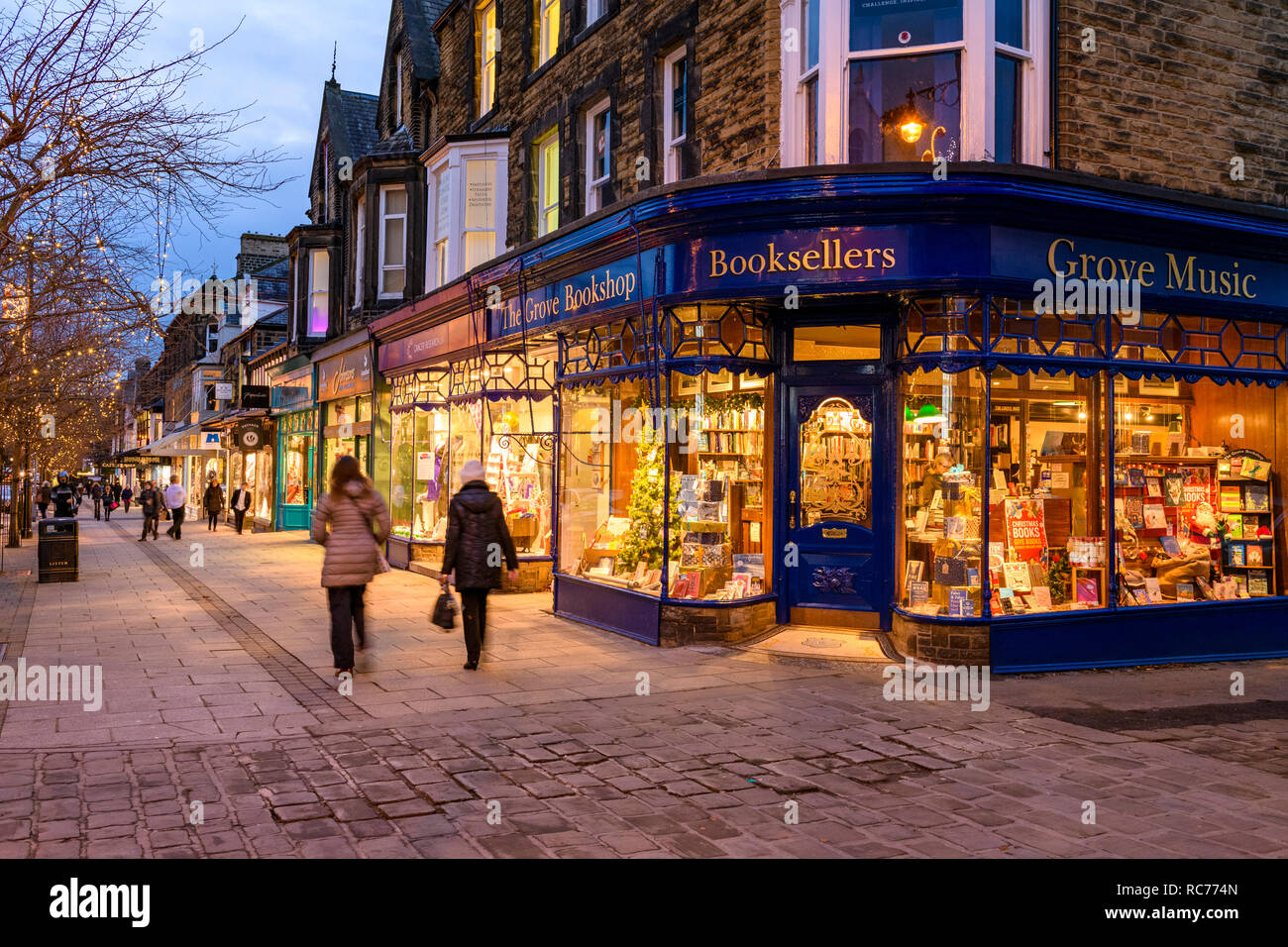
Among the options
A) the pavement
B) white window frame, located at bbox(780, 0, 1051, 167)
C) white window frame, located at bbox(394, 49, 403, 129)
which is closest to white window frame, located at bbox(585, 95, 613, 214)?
white window frame, located at bbox(780, 0, 1051, 167)

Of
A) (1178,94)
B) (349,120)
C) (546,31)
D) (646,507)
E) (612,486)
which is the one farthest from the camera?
(349,120)

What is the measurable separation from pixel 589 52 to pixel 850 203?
656cm

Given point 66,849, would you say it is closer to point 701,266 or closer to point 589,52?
point 701,266

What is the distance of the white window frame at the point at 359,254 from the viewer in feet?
73.8

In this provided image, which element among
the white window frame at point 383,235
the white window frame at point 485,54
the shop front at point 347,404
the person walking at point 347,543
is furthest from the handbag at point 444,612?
the white window frame at point 383,235

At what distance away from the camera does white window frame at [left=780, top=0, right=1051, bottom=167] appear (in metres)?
9.65

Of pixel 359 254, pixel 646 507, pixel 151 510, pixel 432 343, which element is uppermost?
pixel 359 254

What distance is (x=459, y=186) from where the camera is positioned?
17359 millimetres

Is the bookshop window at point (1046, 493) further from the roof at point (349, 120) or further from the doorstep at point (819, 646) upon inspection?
the roof at point (349, 120)

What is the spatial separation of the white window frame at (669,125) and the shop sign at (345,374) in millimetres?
10462

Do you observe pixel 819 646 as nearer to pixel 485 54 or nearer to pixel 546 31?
pixel 546 31

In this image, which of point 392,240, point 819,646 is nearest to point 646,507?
point 819,646

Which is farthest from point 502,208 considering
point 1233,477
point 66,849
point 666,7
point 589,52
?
point 66,849

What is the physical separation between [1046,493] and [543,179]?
9.42m
